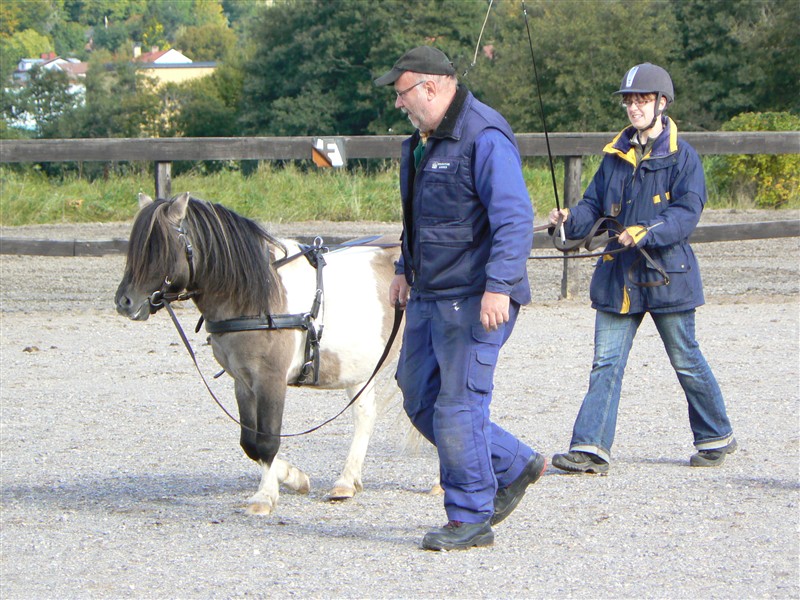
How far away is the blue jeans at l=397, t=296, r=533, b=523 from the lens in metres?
4.12

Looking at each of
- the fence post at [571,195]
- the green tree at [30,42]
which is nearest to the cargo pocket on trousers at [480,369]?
the fence post at [571,195]

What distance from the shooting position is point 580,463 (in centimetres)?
538

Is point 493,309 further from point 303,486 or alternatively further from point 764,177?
point 764,177

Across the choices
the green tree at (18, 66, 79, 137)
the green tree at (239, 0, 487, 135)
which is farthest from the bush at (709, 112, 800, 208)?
the green tree at (18, 66, 79, 137)

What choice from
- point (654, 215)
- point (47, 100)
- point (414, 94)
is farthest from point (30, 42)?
point (414, 94)

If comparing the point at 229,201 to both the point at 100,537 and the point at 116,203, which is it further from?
the point at 100,537

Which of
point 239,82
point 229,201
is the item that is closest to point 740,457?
point 229,201

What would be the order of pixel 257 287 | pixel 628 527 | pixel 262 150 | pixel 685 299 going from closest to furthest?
pixel 628 527 → pixel 257 287 → pixel 685 299 → pixel 262 150

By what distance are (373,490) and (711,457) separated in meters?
1.70

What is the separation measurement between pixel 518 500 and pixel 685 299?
4.87ft

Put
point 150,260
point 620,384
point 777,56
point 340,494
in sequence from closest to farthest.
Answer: point 150,260, point 340,494, point 620,384, point 777,56

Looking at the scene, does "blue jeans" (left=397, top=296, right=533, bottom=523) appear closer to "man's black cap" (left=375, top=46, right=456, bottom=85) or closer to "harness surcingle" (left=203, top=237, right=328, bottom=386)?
"harness surcingle" (left=203, top=237, right=328, bottom=386)

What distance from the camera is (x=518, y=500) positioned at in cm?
447

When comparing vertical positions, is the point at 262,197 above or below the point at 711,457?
above
